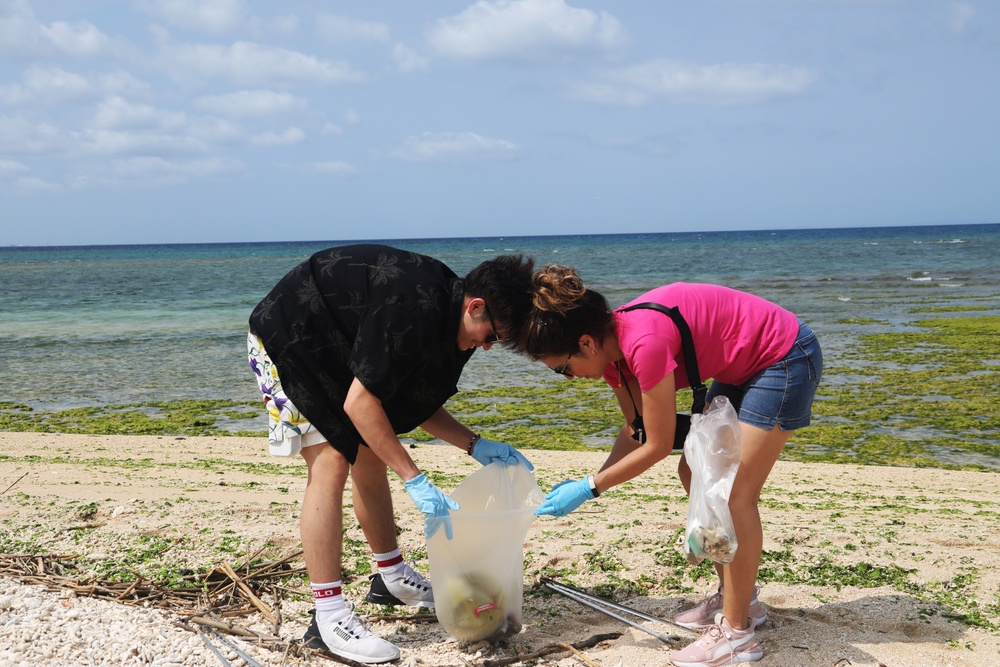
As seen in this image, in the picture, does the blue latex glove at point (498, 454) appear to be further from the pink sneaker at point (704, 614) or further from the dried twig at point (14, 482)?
the dried twig at point (14, 482)

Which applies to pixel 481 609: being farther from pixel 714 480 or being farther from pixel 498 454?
pixel 714 480

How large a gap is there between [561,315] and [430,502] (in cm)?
80

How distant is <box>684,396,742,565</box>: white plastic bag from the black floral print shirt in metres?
0.90

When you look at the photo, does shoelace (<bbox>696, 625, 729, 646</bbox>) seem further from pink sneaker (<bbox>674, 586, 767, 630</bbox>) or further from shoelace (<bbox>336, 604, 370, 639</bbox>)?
shoelace (<bbox>336, 604, 370, 639</bbox>)

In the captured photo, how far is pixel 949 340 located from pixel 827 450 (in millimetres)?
7403

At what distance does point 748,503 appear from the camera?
285 cm

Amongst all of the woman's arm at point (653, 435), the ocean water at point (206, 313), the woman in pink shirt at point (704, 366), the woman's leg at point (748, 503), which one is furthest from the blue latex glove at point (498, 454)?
the ocean water at point (206, 313)

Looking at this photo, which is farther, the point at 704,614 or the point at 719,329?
the point at 704,614

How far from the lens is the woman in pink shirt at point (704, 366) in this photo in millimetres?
2656

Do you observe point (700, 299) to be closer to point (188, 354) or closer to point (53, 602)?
point (53, 602)

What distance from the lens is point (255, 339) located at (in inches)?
120

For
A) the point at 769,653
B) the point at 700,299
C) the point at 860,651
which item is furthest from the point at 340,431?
the point at 860,651

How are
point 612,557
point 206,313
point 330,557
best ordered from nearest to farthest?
point 330,557
point 612,557
point 206,313

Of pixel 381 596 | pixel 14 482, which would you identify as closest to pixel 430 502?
pixel 381 596
